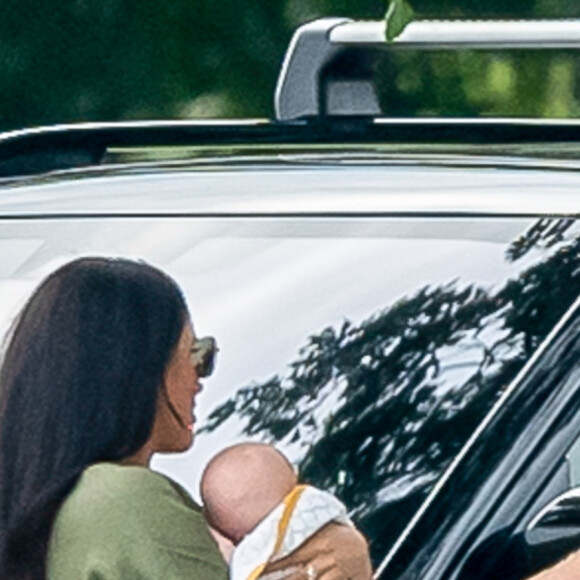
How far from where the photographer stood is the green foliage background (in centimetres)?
1262

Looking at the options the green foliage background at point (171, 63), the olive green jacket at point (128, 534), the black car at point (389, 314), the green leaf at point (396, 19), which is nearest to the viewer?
the olive green jacket at point (128, 534)

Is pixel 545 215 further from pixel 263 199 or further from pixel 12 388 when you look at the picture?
pixel 12 388

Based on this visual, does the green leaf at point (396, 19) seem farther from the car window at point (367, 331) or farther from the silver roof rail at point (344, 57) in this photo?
the car window at point (367, 331)

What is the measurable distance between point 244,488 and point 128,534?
138mm

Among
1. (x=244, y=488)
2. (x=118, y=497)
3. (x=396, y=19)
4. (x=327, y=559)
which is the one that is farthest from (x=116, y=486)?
(x=396, y=19)

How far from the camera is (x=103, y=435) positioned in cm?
338

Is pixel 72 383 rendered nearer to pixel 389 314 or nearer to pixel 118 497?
pixel 118 497

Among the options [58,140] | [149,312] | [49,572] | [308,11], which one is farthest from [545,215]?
[308,11]

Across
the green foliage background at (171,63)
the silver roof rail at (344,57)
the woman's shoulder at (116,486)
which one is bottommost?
the green foliage background at (171,63)

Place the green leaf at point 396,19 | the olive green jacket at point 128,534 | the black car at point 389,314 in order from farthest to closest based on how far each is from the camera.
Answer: the green leaf at point 396,19 < the black car at point 389,314 < the olive green jacket at point 128,534

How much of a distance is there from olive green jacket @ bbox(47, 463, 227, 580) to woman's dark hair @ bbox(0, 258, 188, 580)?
0.12 feet

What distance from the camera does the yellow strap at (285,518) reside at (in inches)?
130

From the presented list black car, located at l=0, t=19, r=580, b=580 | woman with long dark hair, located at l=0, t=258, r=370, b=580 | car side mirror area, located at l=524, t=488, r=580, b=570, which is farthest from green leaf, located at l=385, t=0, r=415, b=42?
car side mirror area, located at l=524, t=488, r=580, b=570

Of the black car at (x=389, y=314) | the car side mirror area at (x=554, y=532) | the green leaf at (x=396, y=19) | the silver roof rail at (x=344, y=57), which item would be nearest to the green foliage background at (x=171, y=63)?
the silver roof rail at (x=344, y=57)
